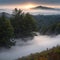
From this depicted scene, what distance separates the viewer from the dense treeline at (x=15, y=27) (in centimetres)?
1225

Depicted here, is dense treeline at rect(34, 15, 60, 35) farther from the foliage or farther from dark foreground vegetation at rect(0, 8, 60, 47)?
the foliage

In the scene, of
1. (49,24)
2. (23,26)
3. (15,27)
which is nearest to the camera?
(49,24)

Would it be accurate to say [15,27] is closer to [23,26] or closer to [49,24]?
[23,26]

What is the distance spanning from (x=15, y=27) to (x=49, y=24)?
3.05 metres

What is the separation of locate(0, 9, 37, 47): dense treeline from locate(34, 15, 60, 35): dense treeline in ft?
2.63

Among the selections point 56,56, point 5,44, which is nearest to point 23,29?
point 5,44

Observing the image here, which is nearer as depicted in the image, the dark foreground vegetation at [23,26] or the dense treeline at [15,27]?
the dark foreground vegetation at [23,26]

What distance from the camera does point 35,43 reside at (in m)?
12.1

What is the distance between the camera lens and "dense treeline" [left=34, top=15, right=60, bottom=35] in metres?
10.6

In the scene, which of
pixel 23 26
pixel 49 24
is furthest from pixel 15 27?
pixel 49 24

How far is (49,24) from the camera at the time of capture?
36.2 ft

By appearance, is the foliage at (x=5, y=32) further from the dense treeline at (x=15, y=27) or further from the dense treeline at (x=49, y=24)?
the dense treeline at (x=49, y=24)

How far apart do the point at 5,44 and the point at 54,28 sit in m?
3.01

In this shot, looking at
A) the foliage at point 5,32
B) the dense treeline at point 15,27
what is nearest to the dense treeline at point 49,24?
the dense treeline at point 15,27
